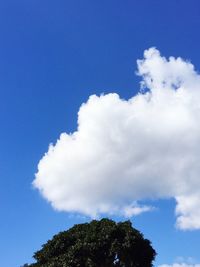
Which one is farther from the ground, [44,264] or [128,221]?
[128,221]

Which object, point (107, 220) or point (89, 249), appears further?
point (107, 220)

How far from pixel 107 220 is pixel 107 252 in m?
4.18

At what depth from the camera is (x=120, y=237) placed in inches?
1877

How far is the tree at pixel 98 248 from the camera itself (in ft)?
152

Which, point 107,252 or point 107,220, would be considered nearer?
point 107,252

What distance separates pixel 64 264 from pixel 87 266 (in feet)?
7.82

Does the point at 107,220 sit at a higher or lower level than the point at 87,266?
higher

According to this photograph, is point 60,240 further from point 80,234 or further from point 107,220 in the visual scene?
point 107,220

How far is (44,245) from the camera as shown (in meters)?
49.3

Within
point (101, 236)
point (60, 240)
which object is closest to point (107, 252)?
point (101, 236)

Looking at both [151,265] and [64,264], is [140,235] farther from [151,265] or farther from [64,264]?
[64,264]

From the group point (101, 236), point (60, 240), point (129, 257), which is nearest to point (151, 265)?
point (129, 257)

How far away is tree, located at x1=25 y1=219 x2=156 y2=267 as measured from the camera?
152ft

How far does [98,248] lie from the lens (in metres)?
46.5
